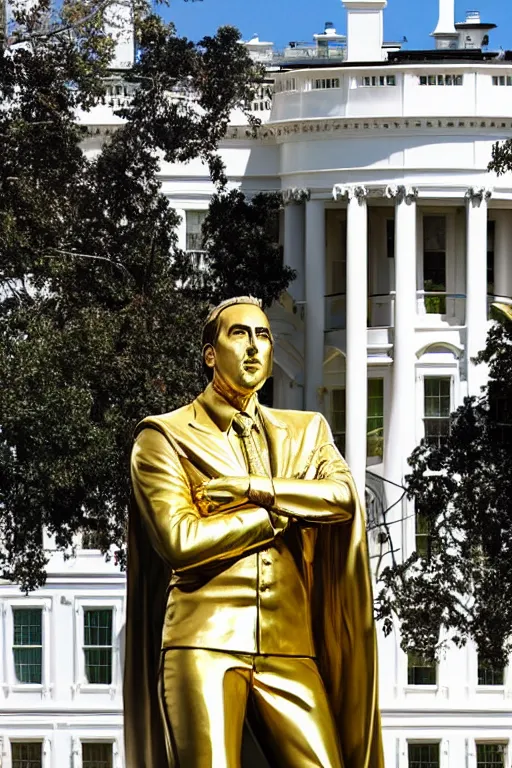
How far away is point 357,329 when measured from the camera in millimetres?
63875

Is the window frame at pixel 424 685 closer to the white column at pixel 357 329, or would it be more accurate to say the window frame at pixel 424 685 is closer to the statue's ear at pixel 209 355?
the white column at pixel 357 329

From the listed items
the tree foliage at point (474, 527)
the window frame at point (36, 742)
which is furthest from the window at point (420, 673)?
the tree foliage at point (474, 527)

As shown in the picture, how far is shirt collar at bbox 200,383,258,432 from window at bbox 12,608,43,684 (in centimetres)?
4964

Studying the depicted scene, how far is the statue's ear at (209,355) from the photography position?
49.3 ft

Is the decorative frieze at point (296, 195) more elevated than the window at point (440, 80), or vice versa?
the window at point (440, 80)

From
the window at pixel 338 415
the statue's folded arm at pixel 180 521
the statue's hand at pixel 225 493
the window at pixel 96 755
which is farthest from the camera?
the window at pixel 338 415

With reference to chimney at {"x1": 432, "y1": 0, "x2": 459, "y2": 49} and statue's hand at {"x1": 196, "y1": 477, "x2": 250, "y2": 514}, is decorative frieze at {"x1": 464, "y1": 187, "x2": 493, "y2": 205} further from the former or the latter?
statue's hand at {"x1": 196, "y1": 477, "x2": 250, "y2": 514}

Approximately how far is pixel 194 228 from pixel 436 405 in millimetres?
5891

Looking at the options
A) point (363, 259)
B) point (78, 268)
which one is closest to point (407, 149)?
point (363, 259)

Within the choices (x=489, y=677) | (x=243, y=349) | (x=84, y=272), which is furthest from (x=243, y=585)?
(x=489, y=677)

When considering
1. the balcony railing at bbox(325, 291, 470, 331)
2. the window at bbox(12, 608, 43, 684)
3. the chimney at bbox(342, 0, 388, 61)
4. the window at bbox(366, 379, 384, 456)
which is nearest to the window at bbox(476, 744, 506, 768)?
the window at bbox(366, 379, 384, 456)

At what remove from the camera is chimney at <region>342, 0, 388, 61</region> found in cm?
6425

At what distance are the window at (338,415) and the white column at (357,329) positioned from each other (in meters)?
1.22

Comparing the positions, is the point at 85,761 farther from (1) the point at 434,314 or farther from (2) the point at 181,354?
(2) the point at 181,354
